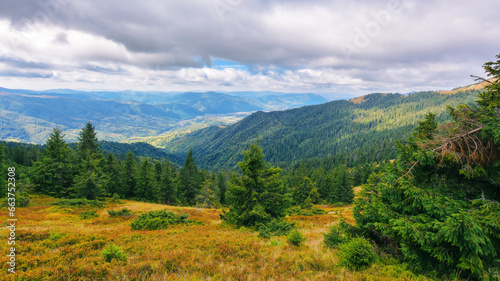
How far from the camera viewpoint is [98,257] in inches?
307

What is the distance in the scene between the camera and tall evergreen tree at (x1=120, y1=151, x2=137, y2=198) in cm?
4138

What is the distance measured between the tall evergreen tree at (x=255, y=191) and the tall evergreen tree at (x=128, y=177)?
3534 cm

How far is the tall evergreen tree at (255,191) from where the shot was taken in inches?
609

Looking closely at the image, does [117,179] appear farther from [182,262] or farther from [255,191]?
[182,262]

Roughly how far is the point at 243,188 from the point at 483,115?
41.9 ft

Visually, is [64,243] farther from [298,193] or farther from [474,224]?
[298,193]

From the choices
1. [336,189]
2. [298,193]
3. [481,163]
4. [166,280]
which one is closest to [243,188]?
[166,280]

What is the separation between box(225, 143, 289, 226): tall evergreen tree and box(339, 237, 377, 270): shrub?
8.39 meters

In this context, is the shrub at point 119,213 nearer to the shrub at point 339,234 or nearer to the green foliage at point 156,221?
the green foliage at point 156,221

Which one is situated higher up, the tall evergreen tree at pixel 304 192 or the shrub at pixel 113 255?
the shrub at pixel 113 255

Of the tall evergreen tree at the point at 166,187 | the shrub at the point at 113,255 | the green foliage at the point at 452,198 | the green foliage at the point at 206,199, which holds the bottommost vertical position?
the green foliage at the point at 206,199

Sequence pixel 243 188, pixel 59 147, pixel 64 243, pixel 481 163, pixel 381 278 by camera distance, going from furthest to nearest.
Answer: pixel 59 147 → pixel 243 188 → pixel 64 243 → pixel 481 163 → pixel 381 278

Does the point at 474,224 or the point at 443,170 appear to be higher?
the point at 443,170

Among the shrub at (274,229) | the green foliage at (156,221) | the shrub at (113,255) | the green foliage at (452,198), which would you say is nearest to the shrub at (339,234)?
the green foliage at (452,198)
